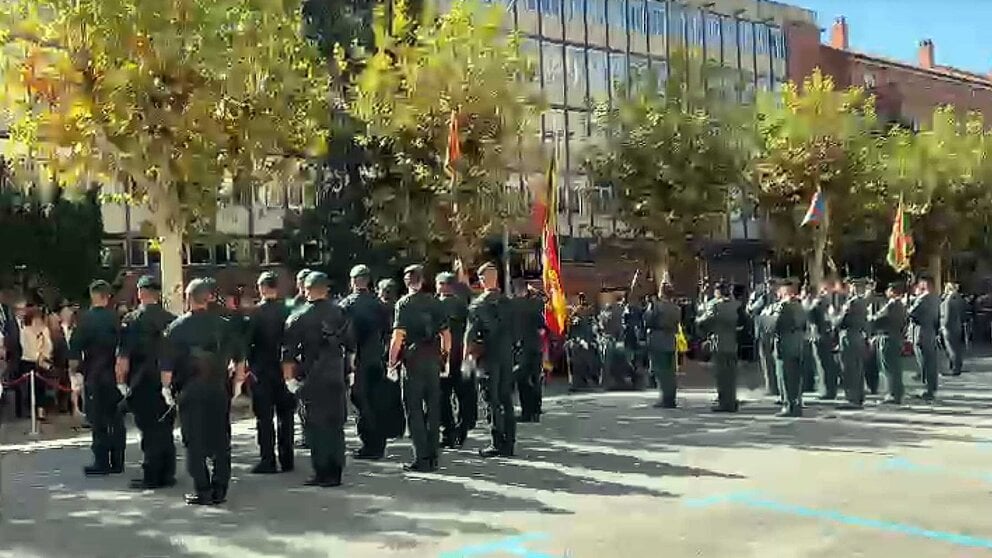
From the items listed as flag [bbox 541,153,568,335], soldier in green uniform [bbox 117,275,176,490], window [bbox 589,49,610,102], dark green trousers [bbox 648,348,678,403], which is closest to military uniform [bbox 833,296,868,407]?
dark green trousers [bbox 648,348,678,403]

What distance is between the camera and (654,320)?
1648 centimetres

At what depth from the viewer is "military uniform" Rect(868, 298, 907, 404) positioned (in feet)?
54.3

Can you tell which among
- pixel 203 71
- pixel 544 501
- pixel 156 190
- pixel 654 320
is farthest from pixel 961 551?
pixel 156 190

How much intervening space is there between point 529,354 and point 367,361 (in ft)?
11.4

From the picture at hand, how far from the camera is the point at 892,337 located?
16.6 m

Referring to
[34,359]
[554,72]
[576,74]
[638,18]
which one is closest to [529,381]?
[34,359]

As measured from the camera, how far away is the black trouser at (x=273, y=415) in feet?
36.8

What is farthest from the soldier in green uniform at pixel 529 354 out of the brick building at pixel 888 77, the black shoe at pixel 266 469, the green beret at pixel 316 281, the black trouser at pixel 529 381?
the brick building at pixel 888 77

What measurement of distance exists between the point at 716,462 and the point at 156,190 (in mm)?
10411

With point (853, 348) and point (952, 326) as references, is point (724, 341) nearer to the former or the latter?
point (853, 348)

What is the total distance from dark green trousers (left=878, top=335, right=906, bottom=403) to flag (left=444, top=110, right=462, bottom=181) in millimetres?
8193

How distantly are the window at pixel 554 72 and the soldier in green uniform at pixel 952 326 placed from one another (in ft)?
66.0

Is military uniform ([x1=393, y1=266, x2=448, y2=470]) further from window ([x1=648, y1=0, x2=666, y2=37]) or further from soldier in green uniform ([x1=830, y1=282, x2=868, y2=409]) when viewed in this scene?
window ([x1=648, y1=0, x2=666, y2=37])

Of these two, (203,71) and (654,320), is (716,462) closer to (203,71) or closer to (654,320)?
(654,320)
